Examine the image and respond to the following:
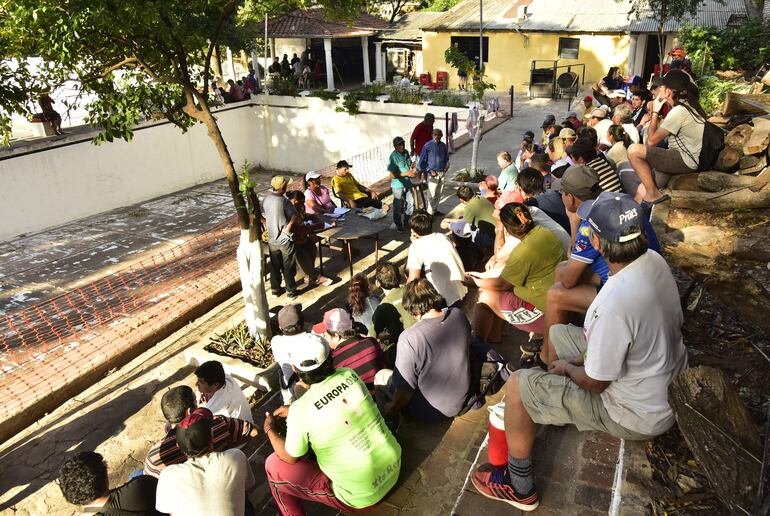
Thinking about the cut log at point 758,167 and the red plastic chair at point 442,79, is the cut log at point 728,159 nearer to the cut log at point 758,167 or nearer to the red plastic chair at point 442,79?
the cut log at point 758,167

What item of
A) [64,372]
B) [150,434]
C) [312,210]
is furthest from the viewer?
[312,210]

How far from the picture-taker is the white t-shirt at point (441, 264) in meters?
5.41

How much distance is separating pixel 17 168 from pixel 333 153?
10627 millimetres

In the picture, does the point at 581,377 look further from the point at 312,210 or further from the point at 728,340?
the point at 312,210

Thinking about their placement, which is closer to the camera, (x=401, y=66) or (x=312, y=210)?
(x=312, y=210)

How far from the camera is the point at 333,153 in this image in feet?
72.6

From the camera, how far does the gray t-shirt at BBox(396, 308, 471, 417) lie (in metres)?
3.81

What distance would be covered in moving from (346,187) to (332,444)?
275 inches

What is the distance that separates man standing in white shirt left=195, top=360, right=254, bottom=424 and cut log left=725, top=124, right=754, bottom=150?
6521mm

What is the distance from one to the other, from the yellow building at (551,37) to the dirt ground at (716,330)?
672 inches

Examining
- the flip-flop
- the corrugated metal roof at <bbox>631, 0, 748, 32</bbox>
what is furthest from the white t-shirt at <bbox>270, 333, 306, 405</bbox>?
the corrugated metal roof at <bbox>631, 0, 748, 32</bbox>

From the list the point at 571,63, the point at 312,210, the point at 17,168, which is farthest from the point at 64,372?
the point at 571,63

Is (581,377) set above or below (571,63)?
below

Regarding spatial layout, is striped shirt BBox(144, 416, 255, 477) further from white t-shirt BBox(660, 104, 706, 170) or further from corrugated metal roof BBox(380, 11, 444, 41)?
corrugated metal roof BBox(380, 11, 444, 41)
